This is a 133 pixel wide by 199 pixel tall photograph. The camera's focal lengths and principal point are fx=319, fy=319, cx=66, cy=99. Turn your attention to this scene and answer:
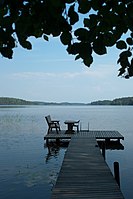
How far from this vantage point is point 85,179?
8547mm

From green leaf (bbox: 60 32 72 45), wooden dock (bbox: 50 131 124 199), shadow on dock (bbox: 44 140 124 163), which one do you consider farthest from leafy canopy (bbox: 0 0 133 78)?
shadow on dock (bbox: 44 140 124 163)

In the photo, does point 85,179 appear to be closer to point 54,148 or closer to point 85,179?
point 85,179

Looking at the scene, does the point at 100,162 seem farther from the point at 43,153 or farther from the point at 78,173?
the point at 43,153

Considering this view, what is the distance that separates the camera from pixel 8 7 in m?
2.13

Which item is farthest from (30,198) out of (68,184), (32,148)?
(32,148)

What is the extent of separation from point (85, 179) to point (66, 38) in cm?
685

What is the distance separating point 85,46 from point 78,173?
764 centimetres

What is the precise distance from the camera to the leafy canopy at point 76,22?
2148 mm

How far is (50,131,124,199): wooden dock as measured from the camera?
7094 millimetres

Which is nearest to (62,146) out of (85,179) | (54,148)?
(54,148)

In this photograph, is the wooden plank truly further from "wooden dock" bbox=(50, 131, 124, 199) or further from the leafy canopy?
the leafy canopy

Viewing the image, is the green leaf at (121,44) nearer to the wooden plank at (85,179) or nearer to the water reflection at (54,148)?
the wooden plank at (85,179)

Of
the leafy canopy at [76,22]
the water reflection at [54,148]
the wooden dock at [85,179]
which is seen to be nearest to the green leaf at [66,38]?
the leafy canopy at [76,22]

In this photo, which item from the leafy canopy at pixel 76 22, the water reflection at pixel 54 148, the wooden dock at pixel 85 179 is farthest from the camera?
the water reflection at pixel 54 148
